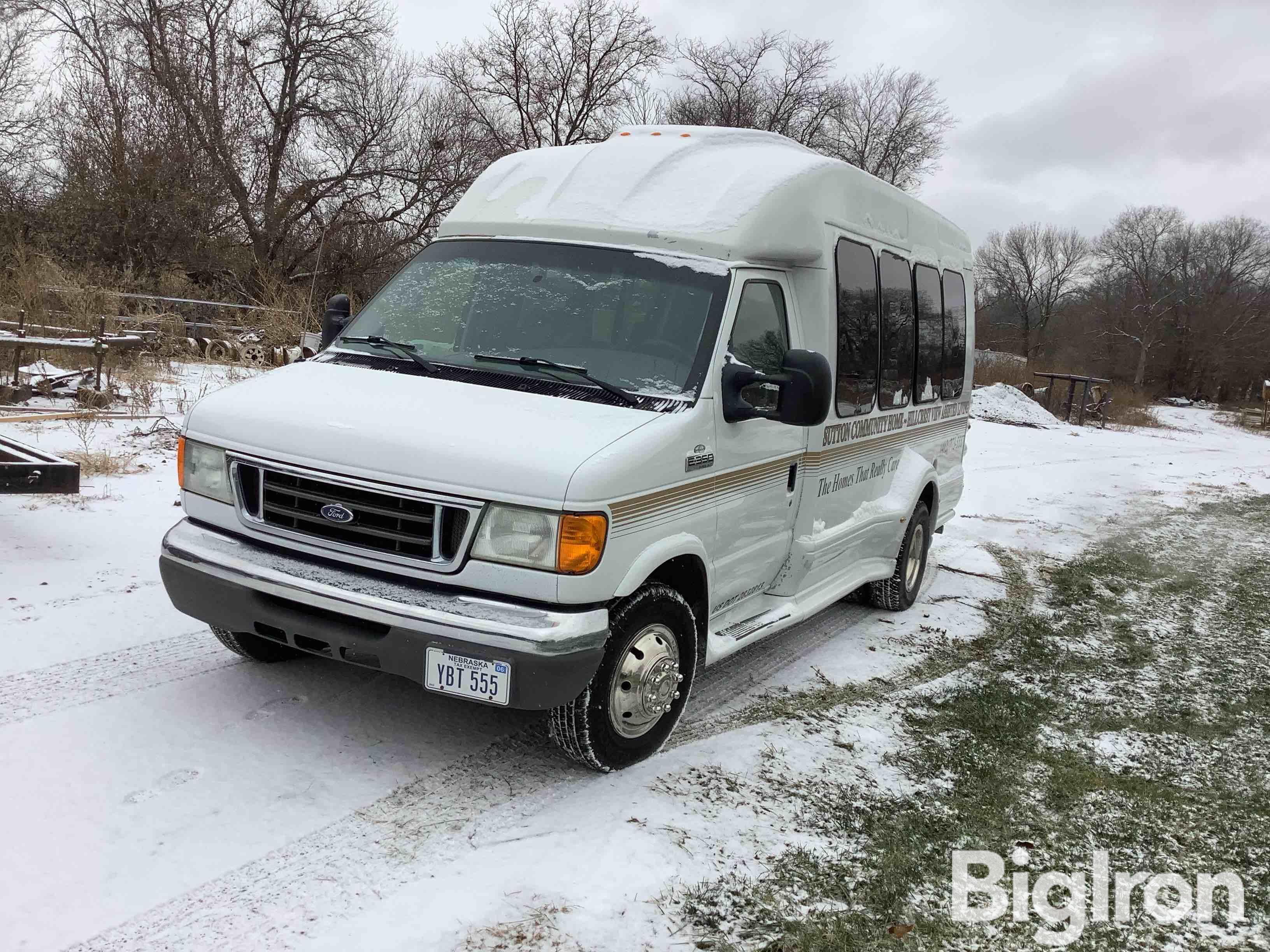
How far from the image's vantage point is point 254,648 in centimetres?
473

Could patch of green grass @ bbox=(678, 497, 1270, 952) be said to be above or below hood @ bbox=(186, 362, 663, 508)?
below

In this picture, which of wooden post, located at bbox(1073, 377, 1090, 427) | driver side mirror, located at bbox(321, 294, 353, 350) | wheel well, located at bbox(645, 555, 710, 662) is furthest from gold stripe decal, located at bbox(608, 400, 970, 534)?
wooden post, located at bbox(1073, 377, 1090, 427)

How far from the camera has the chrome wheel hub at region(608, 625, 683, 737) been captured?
13.1 ft

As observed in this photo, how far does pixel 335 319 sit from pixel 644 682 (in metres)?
2.66

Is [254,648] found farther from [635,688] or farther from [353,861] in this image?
[635,688]

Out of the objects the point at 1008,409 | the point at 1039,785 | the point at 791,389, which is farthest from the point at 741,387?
the point at 1008,409

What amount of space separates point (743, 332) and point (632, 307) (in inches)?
21.0

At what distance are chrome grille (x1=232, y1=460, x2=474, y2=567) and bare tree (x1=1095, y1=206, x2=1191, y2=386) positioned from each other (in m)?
62.7

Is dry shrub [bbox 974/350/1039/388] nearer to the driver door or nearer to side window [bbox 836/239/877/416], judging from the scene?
side window [bbox 836/239/877/416]

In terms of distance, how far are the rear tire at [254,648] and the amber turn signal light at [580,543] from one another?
1.74 metres

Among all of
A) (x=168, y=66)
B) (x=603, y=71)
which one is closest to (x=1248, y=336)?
(x=603, y=71)

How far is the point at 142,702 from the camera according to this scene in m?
4.27

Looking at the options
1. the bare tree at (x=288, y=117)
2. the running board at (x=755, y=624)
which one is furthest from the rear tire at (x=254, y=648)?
the bare tree at (x=288, y=117)

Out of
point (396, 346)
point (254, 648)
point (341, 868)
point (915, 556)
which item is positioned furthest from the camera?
point (915, 556)
